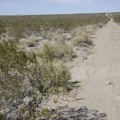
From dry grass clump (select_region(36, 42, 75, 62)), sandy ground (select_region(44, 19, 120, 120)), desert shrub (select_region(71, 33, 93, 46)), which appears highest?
desert shrub (select_region(71, 33, 93, 46))

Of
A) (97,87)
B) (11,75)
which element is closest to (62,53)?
(97,87)

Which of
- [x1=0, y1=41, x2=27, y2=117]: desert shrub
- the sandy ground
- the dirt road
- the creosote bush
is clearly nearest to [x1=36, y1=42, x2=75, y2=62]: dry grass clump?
the sandy ground

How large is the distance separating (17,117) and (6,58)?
1.41 metres

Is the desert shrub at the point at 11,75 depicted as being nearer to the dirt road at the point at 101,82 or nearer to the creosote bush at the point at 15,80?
the creosote bush at the point at 15,80

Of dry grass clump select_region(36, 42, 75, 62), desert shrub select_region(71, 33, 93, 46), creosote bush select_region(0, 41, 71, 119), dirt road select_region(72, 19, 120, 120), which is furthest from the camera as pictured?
desert shrub select_region(71, 33, 93, 46)

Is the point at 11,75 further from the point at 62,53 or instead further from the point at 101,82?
the point at 62,53

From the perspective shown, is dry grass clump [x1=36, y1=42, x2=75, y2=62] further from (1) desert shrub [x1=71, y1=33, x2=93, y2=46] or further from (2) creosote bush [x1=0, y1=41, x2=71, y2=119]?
(2) creosote bush [x1=0, y1=41, x2=71, y2=119]

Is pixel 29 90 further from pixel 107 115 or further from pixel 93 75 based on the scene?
pixel 93 75

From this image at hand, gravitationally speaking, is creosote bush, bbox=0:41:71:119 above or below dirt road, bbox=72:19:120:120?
above

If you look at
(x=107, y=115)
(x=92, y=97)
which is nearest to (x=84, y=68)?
(x=92, y=97)

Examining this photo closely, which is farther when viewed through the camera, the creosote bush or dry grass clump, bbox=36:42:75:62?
dry grass clump, bbox=36:42:75:62

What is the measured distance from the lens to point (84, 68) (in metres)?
14.2

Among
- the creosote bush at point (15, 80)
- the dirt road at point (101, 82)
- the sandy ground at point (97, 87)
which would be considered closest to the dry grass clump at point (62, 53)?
the sandy ground at point (97, 87)

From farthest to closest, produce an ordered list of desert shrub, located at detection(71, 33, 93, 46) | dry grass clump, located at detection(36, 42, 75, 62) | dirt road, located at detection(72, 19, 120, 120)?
1. desert shrub, located at detection(71, 33, 93, 46)
2. dry grass clump, located at detection(36, 42, 75, 62)
3. dirt road, located at detection(72, 19, 120, 120)
